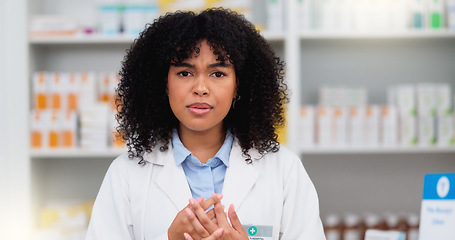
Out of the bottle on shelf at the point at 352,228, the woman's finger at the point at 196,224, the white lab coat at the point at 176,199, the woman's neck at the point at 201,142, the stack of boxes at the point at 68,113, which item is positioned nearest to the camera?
the woman's finger at the point at 196,224

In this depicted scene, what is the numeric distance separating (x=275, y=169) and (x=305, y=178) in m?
0.09

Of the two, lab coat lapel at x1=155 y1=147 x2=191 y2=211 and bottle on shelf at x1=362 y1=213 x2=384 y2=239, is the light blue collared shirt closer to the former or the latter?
lab coat lapel at x1=155 y1=147 x2=191 y2=211

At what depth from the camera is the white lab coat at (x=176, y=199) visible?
1.45m

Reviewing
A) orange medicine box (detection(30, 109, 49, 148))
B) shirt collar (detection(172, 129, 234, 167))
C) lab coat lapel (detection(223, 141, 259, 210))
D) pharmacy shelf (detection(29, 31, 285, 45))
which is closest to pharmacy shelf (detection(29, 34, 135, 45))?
pharmacy shelf (detection(29, 31, 285, 45))

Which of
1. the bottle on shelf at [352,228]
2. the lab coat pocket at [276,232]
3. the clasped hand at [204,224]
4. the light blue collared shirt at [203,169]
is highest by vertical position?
the light blue collared shirt at [203,169]

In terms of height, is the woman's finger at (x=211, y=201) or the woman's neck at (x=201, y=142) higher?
the woman's neck at (x=201, y=142)

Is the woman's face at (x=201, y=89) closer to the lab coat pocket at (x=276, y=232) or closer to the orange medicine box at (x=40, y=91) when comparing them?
the lab coat pocket at (x=276, y=232)

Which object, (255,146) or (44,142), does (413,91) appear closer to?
(255,146)

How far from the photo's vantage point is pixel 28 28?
295 cm

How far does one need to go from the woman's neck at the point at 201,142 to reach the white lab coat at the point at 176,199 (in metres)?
0.07

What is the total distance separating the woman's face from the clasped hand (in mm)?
214

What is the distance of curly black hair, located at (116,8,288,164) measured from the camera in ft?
4.82

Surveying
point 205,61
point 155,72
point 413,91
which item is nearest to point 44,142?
point 155,72

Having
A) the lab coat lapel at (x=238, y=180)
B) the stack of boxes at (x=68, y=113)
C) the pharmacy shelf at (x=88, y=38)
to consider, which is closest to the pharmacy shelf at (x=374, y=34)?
the pharmacy shelf at (x=88, y=38)
